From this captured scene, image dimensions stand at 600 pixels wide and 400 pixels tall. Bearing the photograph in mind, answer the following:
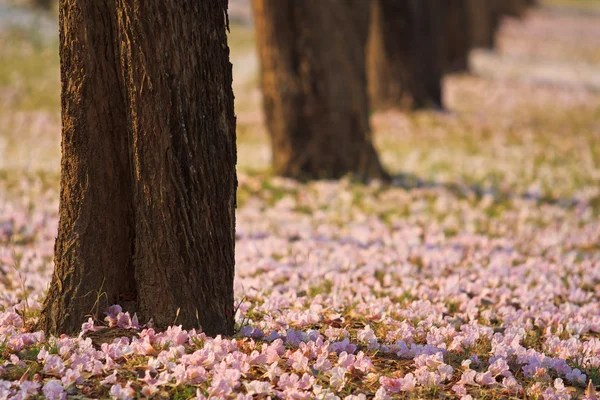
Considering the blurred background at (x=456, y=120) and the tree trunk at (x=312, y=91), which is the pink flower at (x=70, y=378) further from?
the blurred background at (x=456, y=120)

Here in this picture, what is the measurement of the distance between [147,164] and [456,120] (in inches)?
489

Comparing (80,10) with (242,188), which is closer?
(80,10)

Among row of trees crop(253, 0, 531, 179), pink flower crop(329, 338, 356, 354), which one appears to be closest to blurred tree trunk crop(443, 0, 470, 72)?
row of trees crop(253, 0, 531, 179)

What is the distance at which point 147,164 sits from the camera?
15.0ft

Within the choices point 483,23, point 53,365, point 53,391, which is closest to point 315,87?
point 53,365

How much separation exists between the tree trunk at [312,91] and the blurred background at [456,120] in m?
0.81

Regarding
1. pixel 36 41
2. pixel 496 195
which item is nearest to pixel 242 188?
pixel 496 195

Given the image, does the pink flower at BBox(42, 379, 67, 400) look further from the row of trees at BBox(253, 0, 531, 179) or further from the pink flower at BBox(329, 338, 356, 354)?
the row of trees at BBox(253, 0, 531, 179)

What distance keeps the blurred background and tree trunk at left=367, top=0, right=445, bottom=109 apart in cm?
36

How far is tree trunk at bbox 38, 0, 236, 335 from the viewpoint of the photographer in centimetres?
450

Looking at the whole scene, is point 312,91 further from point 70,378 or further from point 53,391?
point 53,391

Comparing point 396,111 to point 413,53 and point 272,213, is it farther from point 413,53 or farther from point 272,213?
point 272,213

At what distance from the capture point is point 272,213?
9.48m

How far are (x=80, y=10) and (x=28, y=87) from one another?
1688 centimetres
